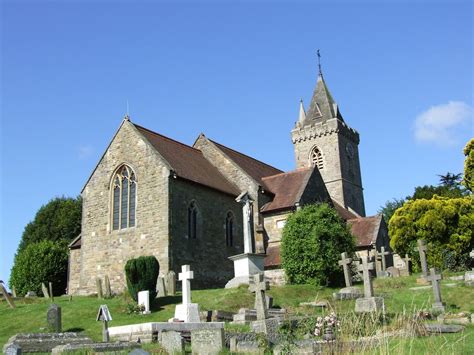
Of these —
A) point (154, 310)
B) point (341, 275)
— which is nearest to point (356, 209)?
point (341, 275)

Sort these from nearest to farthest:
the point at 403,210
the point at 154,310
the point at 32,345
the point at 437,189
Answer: the point at 32,345, the point at 154,310, the point at 403,210, the point at 437,189

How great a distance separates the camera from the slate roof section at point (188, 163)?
27.7m

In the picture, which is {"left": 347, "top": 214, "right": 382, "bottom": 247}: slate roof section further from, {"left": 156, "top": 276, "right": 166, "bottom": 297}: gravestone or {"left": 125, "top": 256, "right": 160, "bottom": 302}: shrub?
{"left": 125, "top": 256, "right": 160, "bottom": 302}: shrub

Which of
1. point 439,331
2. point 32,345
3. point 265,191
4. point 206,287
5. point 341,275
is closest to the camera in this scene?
point 439,331

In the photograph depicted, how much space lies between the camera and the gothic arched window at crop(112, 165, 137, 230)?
27406mm

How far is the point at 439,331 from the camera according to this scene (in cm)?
1001

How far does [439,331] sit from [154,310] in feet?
38.0

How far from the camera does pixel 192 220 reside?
1069 inches

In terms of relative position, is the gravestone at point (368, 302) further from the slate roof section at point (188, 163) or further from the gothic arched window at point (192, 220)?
the slate roof section at point (188, 163)

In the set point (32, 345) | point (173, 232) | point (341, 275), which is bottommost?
point (32, 345)

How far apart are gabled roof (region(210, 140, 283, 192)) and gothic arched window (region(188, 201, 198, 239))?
5.62 m

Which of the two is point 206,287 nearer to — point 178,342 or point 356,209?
point 178,342

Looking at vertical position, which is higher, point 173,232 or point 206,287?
point 173,232

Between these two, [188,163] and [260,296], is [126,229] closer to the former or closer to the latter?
[188,163]
